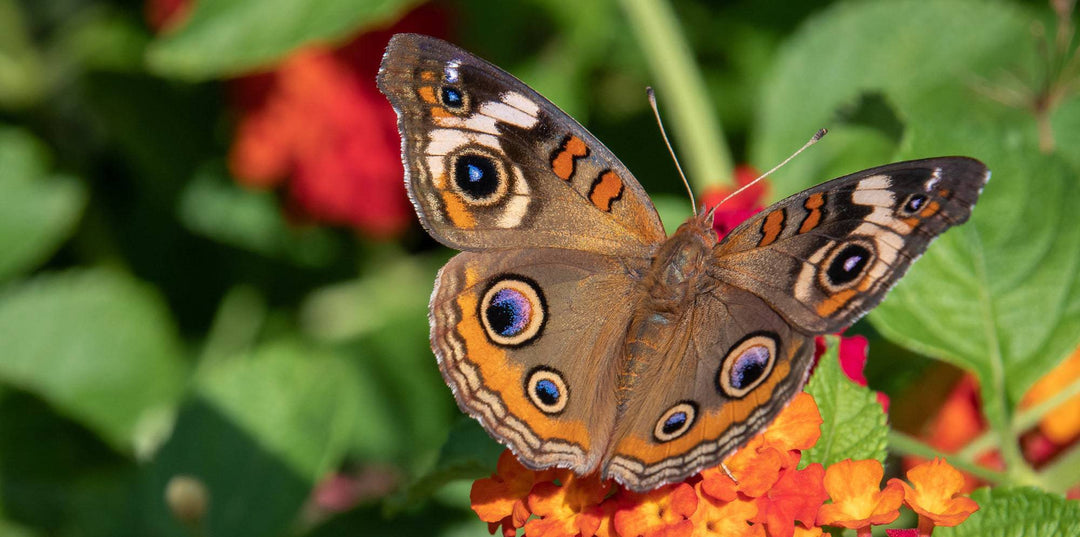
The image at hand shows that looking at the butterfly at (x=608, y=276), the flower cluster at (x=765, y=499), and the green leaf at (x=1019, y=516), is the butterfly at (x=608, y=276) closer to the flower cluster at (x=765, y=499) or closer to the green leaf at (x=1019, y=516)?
the flower cluster at (x=765, y=499)

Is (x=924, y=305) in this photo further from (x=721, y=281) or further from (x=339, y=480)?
(x=339, y=480)

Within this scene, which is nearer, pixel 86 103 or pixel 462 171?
pixel 462 171

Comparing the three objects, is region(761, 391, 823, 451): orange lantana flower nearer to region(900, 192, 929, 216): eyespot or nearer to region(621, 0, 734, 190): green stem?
region(900, 192, 929, 216): eyespot

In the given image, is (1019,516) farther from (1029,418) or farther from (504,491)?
(504,491)

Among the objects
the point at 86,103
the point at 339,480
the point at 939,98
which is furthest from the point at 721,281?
the point at 86,103

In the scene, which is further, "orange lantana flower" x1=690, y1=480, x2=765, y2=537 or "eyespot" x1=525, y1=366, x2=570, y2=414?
"eyespot" x1=525, y1=366, x2=570, y2=414

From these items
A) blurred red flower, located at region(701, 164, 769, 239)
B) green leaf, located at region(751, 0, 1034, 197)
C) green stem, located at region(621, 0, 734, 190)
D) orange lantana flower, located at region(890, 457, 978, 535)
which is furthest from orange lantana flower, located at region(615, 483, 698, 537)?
green stem, located at region(621, 0, 734, 190)

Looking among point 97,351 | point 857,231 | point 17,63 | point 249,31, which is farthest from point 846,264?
point 17,63
